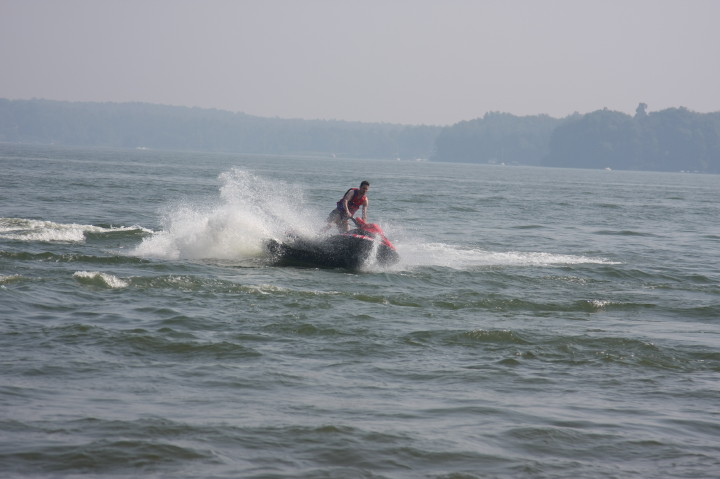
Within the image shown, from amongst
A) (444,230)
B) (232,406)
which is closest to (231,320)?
(232,406)

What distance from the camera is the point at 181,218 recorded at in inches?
815

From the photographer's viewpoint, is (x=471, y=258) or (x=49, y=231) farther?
(x=471, y=258)

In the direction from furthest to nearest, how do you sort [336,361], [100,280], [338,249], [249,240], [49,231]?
[49,231] < [249,240] < [338,249] < [100,280] < [336,361]


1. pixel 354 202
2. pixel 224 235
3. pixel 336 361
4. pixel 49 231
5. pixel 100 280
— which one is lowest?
pixel 336 361

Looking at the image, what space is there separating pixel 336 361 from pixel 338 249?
7622 millimetres

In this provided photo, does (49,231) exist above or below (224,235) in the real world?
below

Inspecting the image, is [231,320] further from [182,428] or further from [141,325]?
[182,428]

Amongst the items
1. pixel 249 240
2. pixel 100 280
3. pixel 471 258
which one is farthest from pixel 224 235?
pixel 471 258

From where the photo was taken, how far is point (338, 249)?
57.4ft

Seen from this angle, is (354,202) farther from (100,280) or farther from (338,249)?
(100,280)

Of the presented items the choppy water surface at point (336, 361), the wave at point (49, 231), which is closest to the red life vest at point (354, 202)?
the choppy water surface at point (336, 361)

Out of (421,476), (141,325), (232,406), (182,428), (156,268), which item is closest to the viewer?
(421,476)

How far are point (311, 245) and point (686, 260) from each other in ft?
33.8

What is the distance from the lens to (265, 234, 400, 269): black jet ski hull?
17.5m
